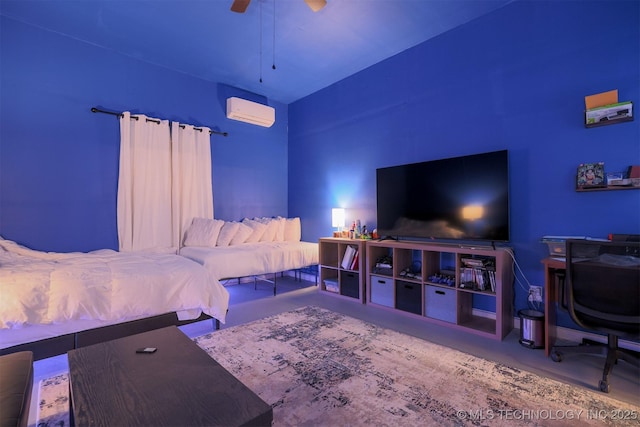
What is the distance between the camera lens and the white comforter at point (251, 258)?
323cm

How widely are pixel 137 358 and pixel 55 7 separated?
336 centimetres

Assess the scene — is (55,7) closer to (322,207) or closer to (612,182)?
(322,207)

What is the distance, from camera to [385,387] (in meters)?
1.68

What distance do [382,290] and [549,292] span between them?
1.47 meters

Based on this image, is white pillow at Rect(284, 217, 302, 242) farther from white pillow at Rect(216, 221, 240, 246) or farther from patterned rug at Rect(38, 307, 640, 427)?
patterned rug at Rect(38, 307, 640, 427)

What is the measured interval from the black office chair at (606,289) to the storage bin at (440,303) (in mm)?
873

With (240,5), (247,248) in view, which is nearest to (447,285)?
(247,248)

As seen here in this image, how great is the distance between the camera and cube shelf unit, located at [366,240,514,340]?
2455 mm

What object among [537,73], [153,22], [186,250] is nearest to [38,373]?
[186,250]

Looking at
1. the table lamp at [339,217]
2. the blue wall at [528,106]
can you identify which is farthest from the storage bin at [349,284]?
the blue wall at [528,106]

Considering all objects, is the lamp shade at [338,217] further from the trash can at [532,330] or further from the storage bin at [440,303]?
the trash can at [532,330]

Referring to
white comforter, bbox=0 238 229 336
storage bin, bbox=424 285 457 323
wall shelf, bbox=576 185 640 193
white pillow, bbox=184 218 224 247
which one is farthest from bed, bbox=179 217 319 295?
wall shelf, bbox=576 185 640 193

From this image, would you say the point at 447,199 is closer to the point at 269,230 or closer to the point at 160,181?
the point at 269,230

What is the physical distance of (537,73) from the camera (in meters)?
2.56
